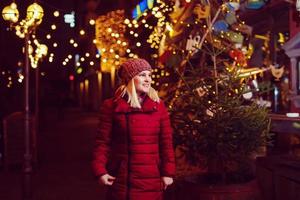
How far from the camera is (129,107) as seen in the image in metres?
4.78

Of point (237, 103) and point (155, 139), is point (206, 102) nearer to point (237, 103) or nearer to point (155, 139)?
point (237, 103)

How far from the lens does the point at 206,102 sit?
6168 mm

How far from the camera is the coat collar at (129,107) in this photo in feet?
15.6

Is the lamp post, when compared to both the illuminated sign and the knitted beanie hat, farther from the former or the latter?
the knitted beanie hat

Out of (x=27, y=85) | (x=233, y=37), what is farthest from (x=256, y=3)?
(x=27, y=85)

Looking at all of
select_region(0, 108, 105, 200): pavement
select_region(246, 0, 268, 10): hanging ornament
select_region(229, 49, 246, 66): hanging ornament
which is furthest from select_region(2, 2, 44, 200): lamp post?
select_region(246, 0, 268, 10): hanging ornament

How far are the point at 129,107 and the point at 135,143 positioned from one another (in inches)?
13.5

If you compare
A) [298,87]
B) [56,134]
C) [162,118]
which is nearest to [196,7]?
[298,87]

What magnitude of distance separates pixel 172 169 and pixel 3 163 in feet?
27.9

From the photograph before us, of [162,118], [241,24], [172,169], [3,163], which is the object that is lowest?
[3,163]

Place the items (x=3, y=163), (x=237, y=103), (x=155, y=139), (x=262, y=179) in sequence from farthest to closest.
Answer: (x=3, y=163), (x=262, y=179), (x=237, y=103), (x=155, y=139)

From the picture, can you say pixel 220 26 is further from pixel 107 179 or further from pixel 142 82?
pixel 107 179

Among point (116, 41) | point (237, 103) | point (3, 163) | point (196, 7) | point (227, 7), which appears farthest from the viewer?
point (116, 41)

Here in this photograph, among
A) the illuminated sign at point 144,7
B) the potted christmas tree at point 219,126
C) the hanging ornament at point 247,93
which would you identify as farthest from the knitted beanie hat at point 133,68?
the illuminated sign at point 144,7
